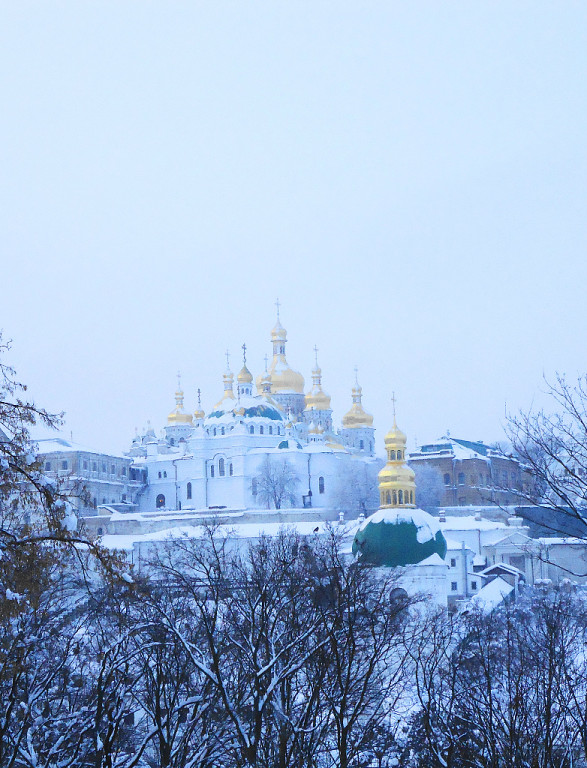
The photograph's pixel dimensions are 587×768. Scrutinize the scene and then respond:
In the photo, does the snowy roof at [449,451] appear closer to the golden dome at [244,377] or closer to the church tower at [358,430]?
the church tower at [358,430]

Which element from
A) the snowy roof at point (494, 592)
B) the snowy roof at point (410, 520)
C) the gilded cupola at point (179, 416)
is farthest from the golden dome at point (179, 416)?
the snowy roof at point (410, 520)

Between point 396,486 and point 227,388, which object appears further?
point 227,388

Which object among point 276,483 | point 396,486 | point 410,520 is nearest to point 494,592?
point 396,486

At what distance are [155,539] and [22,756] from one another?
52.1 metres

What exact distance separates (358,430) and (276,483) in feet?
43.0

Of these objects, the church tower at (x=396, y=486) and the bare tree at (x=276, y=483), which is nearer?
the church tower at (x=396, y=486)

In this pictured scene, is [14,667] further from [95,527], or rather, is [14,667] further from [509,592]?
[95,527]

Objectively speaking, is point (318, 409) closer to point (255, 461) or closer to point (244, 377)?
point (244, 377)

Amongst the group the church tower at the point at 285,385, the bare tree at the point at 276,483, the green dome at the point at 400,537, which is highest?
the church tower at the point at 285,385

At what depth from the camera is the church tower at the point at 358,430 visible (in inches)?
3322

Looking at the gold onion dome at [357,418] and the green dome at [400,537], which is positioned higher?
the gold onion dome at [357,418]

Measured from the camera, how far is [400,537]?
40062 millimetres

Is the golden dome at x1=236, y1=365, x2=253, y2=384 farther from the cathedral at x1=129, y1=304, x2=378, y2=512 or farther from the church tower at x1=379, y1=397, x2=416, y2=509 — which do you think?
the church tower at x1=379, y1=397, x2=416, y2=509

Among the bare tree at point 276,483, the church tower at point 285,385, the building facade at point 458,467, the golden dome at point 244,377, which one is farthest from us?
the church tower at point 285,385
